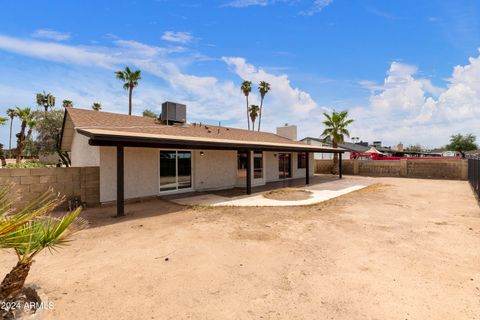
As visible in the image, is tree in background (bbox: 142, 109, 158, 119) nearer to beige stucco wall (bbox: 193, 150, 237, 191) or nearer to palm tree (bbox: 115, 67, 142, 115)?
A: palm tree (bbox: 115, 67, 142, 115)

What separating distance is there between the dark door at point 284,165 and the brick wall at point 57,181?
1230 centimetres

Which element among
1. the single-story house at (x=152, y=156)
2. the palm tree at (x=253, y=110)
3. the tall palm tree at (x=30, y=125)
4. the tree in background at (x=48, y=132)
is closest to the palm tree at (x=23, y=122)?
the tall palm tree at (x=30, y=125)

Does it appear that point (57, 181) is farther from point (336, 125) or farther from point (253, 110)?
point (253, 110)

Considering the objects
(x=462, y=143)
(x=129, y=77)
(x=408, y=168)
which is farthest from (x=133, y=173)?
(x=462, y=143)

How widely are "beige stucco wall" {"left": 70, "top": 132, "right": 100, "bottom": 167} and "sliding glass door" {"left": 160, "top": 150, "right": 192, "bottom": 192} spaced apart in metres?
2.64

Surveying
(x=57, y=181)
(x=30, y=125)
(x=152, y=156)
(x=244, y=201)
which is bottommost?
(x=244, y=201)

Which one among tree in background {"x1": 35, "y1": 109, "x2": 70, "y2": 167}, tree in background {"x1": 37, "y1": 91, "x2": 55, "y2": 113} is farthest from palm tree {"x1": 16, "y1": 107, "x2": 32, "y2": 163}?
tree in background {"x1": 37, "y1": 91, "x2": 55, "y2": 113}

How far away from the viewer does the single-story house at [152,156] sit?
811 centimetres

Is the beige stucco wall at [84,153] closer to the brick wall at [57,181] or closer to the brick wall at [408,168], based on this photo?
the brick wall at [57,181]

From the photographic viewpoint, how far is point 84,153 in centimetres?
1098

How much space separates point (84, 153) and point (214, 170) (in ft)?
20.7

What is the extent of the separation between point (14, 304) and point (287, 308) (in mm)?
3282

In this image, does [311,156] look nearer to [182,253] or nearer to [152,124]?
[152,124]

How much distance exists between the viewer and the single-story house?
811 centimetres
